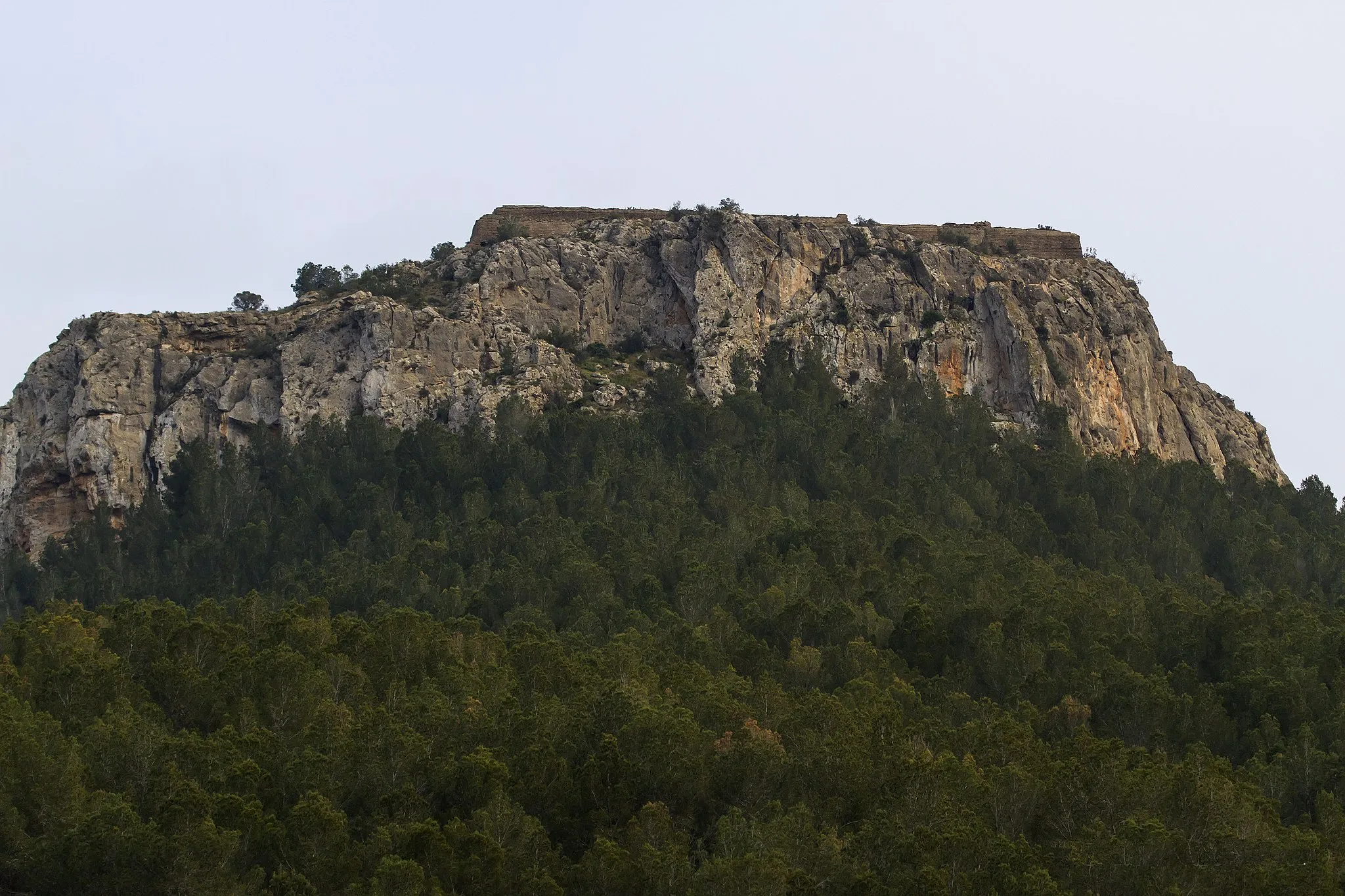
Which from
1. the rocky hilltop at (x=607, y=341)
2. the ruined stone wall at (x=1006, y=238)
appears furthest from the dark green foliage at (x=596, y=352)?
the ruined stone wall at (x=1006, y=238)

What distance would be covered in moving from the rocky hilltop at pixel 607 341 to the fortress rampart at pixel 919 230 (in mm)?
140

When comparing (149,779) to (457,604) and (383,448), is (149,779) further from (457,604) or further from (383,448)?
(383,448)

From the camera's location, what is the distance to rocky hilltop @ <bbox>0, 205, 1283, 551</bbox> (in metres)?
85.1

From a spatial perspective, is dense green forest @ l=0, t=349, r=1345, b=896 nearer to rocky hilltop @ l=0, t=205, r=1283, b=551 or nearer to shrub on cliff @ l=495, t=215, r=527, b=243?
rocky hilltop @ l=0, t=205, r=1283, b=551

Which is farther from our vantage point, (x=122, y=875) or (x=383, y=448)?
(x=383, y=448)

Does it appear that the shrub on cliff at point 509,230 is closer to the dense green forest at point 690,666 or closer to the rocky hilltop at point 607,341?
the rocky hilltop at point 607,341

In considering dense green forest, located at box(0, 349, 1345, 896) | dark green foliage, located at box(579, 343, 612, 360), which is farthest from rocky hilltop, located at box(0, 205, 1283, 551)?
dense green forest, located at box(0, 349, 1345, 896)

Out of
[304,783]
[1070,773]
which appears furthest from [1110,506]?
[304,783]

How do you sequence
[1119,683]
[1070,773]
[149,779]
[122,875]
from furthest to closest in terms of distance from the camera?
1. [1119,683]
2. [1070,773]
3. [149,779]
4. [122,875]

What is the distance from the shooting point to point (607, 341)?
306ft

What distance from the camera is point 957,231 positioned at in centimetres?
10019

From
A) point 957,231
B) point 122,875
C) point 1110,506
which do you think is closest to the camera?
point 122,875

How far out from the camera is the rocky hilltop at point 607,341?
85.1 meters

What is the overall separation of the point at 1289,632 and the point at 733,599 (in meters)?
18.7
